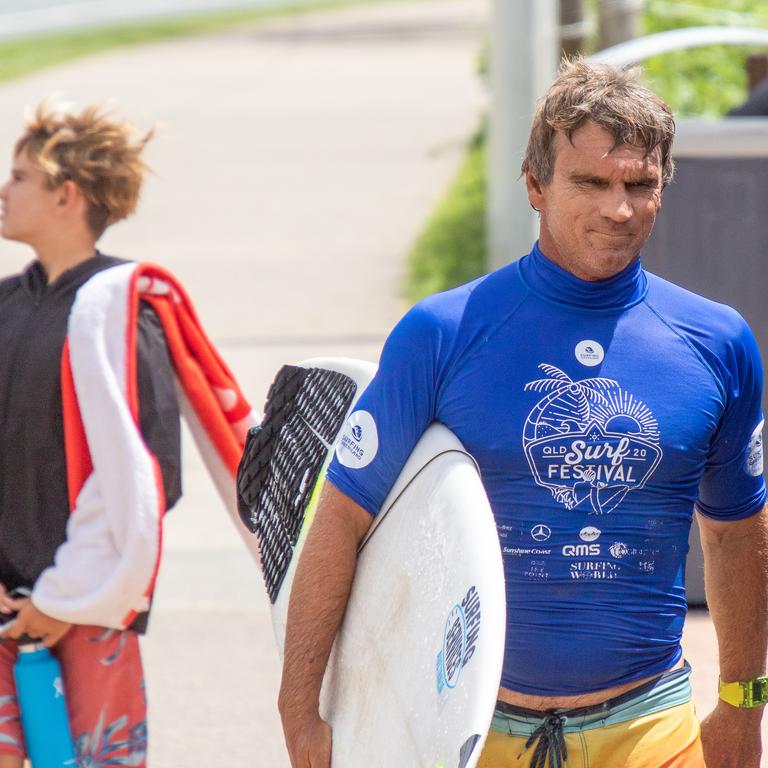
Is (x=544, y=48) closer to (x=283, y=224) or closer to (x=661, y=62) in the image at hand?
(x=661, y=62)

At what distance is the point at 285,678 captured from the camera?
260cm

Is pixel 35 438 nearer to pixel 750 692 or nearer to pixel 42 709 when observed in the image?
pixel 42 709

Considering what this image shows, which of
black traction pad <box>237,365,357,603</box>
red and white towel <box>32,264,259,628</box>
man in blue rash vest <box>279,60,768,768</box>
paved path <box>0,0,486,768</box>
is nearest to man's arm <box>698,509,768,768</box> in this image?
man in blue rash vest <box>279,60,768,768</box>

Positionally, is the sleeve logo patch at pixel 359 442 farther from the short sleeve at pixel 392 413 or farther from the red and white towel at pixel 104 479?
the red and white towel at pixel 104 479

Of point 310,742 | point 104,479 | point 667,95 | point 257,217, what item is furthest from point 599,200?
point 257,217

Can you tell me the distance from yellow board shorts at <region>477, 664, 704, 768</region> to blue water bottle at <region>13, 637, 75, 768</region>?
1.17 meters

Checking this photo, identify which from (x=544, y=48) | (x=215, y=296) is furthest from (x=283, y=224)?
(x=544, y=48)

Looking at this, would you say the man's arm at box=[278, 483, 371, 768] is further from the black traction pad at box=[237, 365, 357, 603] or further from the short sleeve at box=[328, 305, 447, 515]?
the black traction pad at box=[237, 365, 357, 603]

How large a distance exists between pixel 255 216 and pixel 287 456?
1015cm

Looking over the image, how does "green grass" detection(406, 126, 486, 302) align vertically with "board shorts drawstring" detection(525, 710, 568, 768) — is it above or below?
below

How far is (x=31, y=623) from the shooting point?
3.39 metres

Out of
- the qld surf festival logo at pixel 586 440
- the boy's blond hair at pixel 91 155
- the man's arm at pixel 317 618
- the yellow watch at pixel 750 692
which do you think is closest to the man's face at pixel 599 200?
the qld surf festival logo at pixel 586 440

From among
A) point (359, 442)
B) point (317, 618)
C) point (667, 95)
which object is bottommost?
point (667, 95)

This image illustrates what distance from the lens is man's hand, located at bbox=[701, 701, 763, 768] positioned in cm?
285
